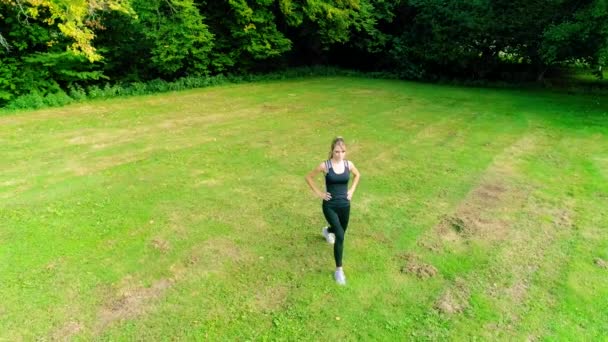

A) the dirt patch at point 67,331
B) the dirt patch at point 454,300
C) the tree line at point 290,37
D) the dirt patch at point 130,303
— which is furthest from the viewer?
the tree line at point 290,37

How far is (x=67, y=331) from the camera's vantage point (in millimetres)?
4578

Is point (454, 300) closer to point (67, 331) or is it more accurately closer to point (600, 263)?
point (600, 263)

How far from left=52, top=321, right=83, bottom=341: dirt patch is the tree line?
11.9 meters

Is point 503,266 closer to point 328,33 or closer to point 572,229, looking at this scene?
point 572,229

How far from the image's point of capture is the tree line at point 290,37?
15.7m

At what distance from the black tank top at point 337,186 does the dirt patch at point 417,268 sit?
3.98ft

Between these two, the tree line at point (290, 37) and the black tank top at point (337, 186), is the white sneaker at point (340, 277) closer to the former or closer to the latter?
the black tank top at point (337, 186)

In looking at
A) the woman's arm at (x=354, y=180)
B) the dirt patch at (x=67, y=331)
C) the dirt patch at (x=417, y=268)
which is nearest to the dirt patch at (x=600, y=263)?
the dirt patch at (x=417, y=268)

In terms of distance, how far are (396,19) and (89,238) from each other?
21.5m

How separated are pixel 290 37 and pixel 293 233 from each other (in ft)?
63.2

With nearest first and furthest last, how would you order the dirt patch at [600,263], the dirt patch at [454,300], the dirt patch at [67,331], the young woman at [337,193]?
the dirt patch at [67,331] → the dirt patch at [454,300] → the young woman at [337,193] → the dirt patch at [600,263]

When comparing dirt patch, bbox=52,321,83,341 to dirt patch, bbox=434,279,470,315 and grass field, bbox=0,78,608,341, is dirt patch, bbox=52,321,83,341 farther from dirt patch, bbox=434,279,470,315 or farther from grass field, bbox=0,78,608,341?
dirt patch, bbox=434,279,470,315

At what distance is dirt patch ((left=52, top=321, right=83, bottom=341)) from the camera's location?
14.7 feet

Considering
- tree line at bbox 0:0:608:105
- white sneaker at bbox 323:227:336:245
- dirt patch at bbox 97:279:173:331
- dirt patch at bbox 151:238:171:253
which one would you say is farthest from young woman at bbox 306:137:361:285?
tree line at bbox 0:0:608:105
